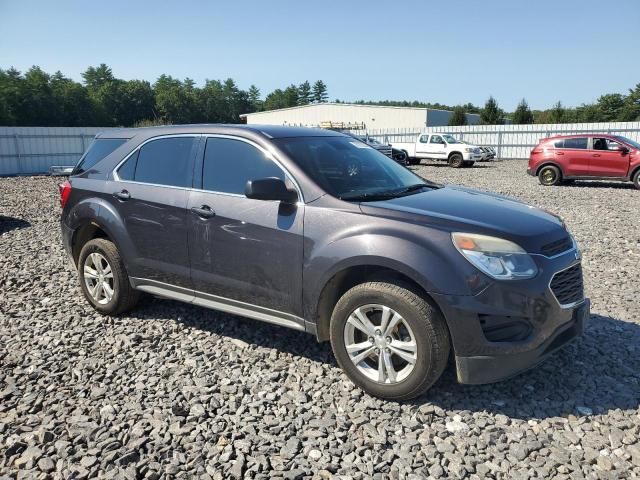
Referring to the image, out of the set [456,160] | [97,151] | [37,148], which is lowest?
[456,160]

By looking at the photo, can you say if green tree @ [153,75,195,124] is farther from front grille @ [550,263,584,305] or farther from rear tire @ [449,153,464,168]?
front grille @ [550,263,584,305]

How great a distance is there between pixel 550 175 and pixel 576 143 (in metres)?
1.24

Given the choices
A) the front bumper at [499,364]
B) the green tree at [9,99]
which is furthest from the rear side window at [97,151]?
the green tree at [9,99]

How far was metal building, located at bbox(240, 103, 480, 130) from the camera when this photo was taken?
52.3m

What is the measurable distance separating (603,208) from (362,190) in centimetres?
964

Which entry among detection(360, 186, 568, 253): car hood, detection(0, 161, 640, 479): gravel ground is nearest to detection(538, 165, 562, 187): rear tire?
detection(0, 161, 640, 479): gravel ground

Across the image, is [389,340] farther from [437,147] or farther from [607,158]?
[437,147]

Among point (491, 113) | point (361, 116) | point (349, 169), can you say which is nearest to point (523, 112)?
point (491, 113)

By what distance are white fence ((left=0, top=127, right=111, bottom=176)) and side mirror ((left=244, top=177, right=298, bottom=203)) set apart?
2110cm

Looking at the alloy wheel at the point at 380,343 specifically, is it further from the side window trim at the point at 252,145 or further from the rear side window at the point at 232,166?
the rear side window at the point at 232,166

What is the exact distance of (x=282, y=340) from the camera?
4359 mm

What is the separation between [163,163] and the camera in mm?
4477

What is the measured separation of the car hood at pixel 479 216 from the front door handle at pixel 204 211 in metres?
1.25

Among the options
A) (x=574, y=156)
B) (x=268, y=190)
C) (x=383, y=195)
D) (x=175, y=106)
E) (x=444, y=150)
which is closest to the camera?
(x=268, y=190)
